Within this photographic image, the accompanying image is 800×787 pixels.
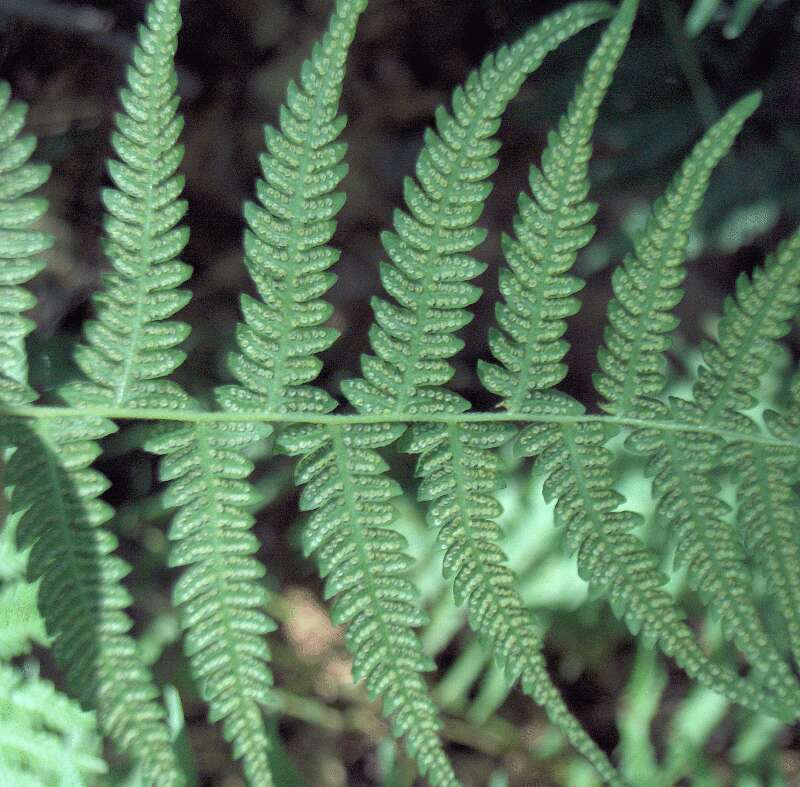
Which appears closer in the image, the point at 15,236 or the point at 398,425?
the point at 15,236

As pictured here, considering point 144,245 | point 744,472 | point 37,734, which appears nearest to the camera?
point 144,245

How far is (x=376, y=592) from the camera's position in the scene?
154 centimetres

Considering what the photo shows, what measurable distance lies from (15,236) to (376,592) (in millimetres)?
906

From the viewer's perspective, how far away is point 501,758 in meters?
3.01

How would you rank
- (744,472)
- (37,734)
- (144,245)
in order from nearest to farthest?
(144,245)
(744,472)
(37,734)

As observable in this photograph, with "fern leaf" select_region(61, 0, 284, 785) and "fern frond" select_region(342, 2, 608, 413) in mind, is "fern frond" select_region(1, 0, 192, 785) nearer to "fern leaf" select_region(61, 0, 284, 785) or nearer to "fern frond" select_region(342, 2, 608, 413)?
"fern leaf" select_region(61, 0, 284, 785)

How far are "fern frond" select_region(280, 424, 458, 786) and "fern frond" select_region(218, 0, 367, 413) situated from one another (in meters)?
0.18

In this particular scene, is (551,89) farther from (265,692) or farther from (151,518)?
(265,692)

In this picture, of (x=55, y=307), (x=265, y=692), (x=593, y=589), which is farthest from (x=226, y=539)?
(x=55, y=307)

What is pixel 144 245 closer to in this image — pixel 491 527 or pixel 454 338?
pixel 454 338

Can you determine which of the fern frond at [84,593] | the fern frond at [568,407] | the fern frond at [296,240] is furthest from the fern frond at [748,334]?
the fern frond at [84,593]

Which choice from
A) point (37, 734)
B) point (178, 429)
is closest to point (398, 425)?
point (178, 429)

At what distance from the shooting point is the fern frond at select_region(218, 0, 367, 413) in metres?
1.44

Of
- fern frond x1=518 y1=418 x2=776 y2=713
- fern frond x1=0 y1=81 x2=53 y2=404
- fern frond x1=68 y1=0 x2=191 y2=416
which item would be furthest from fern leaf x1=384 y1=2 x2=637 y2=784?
fern frond x1=0 y1=81 x2=53 y2=404
